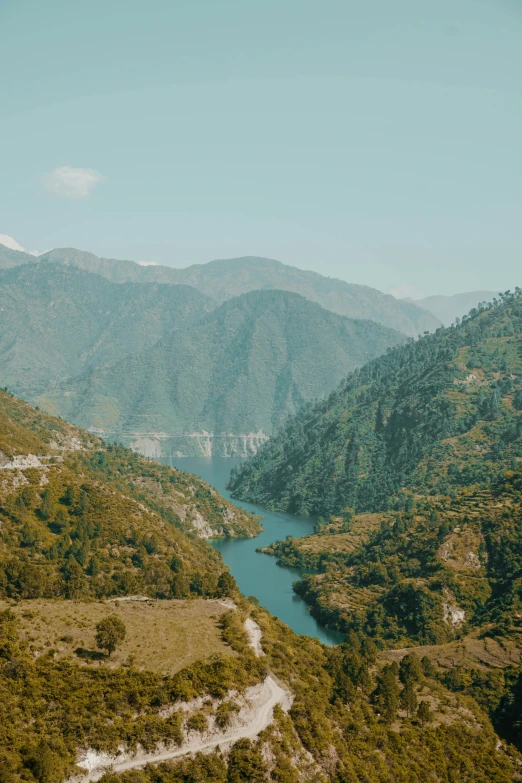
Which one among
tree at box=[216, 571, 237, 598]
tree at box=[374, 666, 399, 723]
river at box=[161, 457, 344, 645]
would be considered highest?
tree at box=[216, 571, 237, 598]

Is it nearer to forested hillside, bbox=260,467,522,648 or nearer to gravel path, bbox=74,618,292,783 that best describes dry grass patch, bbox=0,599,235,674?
gravel path, bbox=74,618,292,783

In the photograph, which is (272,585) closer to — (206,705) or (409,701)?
(409,701)

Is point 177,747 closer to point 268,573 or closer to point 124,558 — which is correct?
point 124,558

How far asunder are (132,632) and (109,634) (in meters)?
6.32

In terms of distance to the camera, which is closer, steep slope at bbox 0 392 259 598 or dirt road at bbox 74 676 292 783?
dirt road at bbox 74 676 292 783

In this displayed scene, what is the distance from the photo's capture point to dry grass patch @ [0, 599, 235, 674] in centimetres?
6619

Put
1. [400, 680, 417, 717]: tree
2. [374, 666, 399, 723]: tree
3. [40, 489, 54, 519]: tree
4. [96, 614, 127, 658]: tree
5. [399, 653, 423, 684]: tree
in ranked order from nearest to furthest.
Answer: [96, 614, 127, 658]: tree < [374, 666, 399, 723]: tree < [400, 680, 417, 717]: tree < [399, 653, 423, 684]: tree < [40, 489, 54, 519]: tree

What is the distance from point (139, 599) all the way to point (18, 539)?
29826 mm

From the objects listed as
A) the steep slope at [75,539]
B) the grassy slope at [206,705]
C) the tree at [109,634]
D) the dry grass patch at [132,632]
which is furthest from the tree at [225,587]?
the tree at [109,634]

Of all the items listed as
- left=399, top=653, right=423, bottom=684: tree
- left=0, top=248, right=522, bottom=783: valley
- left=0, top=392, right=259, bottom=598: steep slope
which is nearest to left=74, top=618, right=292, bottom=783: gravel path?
left=0, top=248, right=522, bottom=783: valley

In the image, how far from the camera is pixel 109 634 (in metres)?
66.9

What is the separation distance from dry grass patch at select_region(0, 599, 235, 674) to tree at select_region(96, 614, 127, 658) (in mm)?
686

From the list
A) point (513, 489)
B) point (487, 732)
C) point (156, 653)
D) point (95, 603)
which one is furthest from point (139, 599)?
point (513, 489)

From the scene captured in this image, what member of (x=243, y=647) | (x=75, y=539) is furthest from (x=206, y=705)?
(x=75, y=539)
